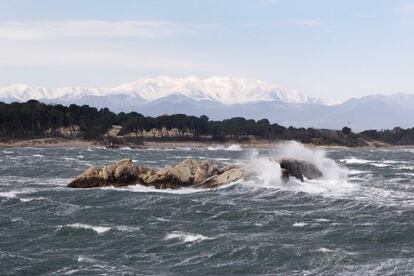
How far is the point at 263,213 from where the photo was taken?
45.8 m

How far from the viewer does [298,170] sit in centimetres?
6956

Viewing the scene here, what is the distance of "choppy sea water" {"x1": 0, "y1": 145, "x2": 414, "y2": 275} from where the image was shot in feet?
101

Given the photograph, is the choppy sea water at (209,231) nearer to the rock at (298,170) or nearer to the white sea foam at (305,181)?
the white sea foam at (305,181)

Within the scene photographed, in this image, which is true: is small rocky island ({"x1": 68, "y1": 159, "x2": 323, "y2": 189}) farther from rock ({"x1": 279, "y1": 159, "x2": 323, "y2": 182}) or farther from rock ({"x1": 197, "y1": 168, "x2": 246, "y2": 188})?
rock ({"x1": 279, "y1": 159, "x2": 323, "y2": 182})

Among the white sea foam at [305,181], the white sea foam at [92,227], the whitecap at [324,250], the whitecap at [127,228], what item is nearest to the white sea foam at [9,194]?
the white sea foam at [92,227]

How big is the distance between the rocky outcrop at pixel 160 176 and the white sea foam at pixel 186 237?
24841mm

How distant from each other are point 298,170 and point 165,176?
14390 mm

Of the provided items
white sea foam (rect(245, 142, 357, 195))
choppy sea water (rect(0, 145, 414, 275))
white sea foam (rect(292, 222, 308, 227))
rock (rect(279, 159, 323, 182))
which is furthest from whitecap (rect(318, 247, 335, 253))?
rock (rect(279, 159, 323, 182))

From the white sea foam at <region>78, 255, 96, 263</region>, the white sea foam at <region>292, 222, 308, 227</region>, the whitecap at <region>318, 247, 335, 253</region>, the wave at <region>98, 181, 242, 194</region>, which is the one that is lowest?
the white sea foam at <region>78, 255, 96, 263</region>

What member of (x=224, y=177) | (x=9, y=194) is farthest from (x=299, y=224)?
(x=9, y=194)

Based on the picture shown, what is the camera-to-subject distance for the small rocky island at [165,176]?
63594mm

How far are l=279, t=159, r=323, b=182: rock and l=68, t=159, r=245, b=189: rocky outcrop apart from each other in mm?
4430

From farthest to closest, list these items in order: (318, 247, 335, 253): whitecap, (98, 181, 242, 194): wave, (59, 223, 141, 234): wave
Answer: (98, 181, 242, 194): wave
(59, 223, 141, 234): wave
(318, 247, 335, 253): whitecap

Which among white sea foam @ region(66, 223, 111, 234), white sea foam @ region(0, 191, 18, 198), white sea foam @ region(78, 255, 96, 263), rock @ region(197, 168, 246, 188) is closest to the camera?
white sea foam @ region(78, 255, 96, 263)
